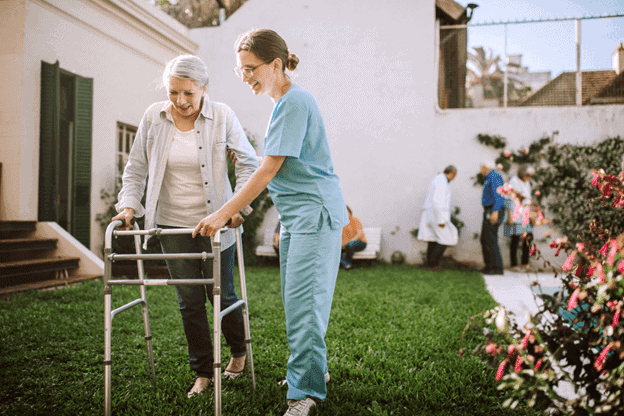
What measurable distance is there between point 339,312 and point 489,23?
7498 millimetres

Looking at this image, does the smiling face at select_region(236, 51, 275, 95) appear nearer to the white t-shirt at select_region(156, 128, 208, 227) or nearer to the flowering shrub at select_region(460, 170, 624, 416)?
the white t-shirt at select_region(156, 128, 208, 227)

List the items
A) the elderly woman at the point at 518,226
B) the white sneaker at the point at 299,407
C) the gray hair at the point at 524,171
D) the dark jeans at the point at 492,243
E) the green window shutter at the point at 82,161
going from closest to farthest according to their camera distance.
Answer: the white sneaker at the point at 299,407 < the green window shutter at the point at 82,161 < the dark jeans at the point at 492,243 < the elderly woman at the point at 518,226 < the gray hair at the point at 524,171

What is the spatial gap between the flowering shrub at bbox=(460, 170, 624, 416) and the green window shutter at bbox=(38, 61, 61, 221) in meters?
7.00

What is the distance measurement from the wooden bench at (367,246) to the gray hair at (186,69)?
6143 mm

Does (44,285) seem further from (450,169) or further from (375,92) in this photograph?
(375,92)

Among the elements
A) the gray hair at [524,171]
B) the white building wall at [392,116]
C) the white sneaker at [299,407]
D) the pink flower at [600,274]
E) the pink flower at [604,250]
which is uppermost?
the white building wall at [392,116]

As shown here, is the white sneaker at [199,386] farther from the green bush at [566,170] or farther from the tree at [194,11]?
the tree at [194,11]

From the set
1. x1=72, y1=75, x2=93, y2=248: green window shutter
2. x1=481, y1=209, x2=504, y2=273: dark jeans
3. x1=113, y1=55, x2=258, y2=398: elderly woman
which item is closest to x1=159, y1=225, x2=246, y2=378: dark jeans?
x1=113, y1=55, x2=258, y2=398: elderly woman

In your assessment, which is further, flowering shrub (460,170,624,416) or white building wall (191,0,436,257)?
white building wall (191,0,436,257)

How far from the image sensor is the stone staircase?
18.8 feet

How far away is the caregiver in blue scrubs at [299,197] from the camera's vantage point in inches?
85.0

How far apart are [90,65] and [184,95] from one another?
6439 mm

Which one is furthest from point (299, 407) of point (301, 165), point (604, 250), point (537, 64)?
point (537, 64)

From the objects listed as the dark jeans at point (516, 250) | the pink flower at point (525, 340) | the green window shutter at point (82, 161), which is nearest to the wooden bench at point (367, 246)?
the dark jeans at point (516, 250)
